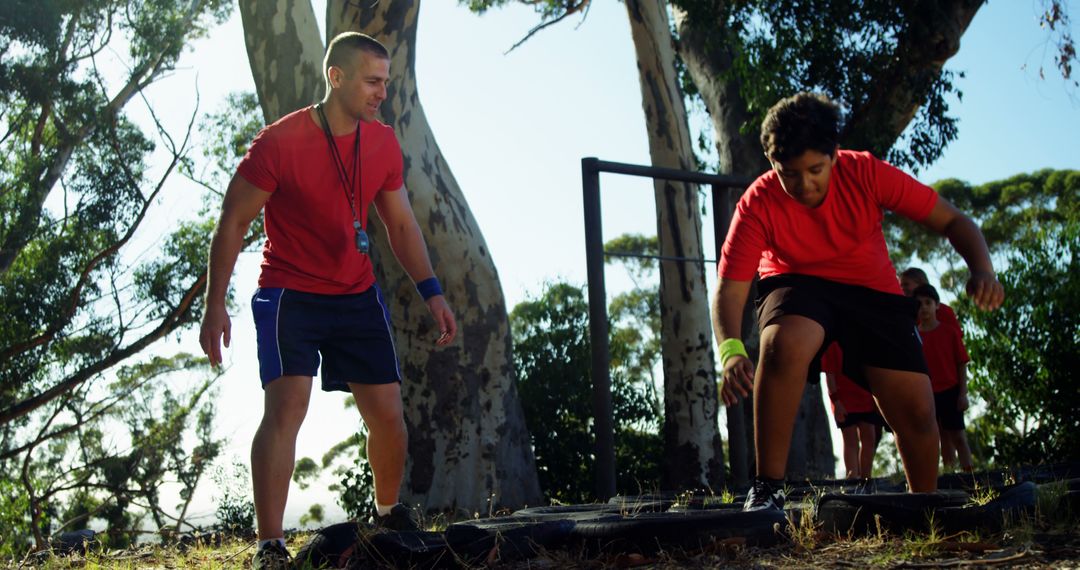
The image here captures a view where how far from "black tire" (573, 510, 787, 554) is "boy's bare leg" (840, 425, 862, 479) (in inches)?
199

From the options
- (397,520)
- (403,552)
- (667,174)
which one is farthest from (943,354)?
(403,552)

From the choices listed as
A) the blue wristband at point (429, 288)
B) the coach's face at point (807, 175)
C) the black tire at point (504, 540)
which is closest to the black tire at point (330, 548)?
the black tire at point (504, 540)

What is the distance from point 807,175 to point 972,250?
639 mm

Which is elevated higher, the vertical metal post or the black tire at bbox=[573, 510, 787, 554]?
the vertical metal post

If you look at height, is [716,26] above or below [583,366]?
above

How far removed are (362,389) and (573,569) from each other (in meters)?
1.19

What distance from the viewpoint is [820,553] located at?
A: 3633 mm

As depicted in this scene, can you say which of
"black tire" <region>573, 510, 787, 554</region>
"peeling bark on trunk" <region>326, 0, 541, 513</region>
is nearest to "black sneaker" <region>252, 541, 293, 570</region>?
"black tire" <region>573, 510, 787, 554</region>

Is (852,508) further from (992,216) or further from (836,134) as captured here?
(992,216)

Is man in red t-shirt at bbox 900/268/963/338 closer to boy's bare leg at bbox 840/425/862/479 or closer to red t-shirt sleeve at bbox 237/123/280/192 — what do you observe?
boy's bare leg at bbox 840/425/862/479

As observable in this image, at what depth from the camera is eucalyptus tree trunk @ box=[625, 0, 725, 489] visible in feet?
37.6

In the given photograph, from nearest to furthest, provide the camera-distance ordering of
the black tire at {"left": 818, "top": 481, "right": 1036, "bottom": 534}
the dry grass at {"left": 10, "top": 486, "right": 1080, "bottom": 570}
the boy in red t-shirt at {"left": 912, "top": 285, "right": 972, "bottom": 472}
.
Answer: the dry grass at {"left": 10, "top": 486, "right": 1080, "bottom": 570}
the black tire at {"left": 818, "top": 481, "right": 1036, "bottom": 534}
the boy in red t-shirt at {"left": 912, "top": 285, "right": 972, "bottom": 472}

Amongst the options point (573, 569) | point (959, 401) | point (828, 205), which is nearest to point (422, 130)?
point (959, 401)

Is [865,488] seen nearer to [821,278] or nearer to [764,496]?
[764,496]
